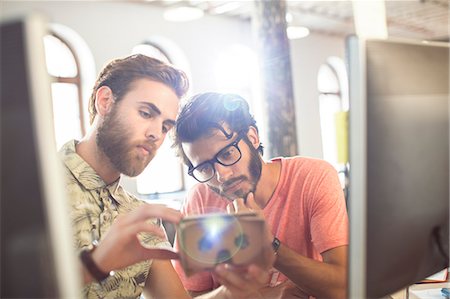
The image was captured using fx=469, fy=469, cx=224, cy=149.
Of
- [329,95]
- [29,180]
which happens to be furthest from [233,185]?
[329,95]

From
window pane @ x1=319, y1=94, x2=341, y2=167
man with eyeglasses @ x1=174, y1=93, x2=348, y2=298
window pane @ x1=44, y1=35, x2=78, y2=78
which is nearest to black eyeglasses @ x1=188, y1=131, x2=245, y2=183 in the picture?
man with eyeglasses @ x1=174, y1=93, x2=348, y2=298

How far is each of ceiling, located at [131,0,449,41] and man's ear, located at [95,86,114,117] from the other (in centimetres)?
421

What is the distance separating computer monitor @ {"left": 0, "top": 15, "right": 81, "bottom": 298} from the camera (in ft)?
1.59

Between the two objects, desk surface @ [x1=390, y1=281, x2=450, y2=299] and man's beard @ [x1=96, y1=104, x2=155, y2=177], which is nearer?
man's beard @ [x1=96, y1=104, x2=155, y2=177]

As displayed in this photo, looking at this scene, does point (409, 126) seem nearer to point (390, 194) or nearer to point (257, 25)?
point (390, 194)

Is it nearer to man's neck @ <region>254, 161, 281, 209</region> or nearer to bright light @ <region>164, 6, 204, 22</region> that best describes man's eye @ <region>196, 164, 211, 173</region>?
man's neck @ <region>254, 161, 281, 209</region>

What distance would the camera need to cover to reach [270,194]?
136 cm

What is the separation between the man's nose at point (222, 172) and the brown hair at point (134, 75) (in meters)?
0.21

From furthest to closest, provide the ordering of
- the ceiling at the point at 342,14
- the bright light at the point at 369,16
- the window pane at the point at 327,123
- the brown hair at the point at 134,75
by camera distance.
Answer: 1. the window pane at the point at 327,123
2. the ceiling at the point at 342,14
3. the bright light at the point at 369,16
4. the brown hair at the point at 134,75

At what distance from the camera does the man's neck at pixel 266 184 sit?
135cm

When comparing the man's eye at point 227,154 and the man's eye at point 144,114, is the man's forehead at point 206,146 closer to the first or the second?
the man's eye at point 227,154

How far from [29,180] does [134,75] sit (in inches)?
28.2

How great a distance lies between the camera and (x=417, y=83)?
792 millimetres

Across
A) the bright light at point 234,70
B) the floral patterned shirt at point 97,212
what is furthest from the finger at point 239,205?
the bright light at point 234,70
